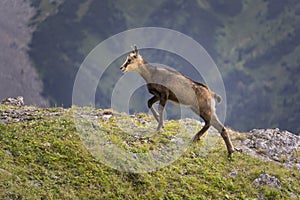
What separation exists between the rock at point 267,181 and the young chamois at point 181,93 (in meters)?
2.04

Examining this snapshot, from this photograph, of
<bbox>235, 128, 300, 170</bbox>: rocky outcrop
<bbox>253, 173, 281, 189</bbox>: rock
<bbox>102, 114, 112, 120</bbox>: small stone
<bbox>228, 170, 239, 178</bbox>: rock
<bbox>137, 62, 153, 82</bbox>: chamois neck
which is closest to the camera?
<bbox>253, 173, 281, 189</bbox>: rock

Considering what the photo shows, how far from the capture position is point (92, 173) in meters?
18.3

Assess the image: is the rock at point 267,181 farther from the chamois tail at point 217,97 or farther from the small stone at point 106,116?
the small stone at point 106,116

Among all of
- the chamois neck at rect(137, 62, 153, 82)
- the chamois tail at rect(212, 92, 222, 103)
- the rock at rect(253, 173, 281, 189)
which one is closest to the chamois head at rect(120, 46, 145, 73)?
the chamois neck at rect(137, 62, 153, 82)

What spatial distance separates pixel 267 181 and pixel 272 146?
3962 millimetres

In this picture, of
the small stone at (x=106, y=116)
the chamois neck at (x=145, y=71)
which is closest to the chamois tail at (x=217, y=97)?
the chamois neck at (x=145, y=71)

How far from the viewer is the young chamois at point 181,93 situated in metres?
22.0

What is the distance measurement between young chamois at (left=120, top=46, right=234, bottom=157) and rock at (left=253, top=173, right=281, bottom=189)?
2.04 metres

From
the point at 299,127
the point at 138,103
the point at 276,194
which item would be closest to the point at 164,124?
the point at 276,194

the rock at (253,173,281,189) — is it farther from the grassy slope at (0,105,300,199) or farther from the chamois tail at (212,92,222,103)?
the chamois tail at (212,92,222,103)

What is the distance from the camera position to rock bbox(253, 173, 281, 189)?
20397 millimetres

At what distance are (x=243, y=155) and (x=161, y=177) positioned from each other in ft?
17.4

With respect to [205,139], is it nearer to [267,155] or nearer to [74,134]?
[267,155]

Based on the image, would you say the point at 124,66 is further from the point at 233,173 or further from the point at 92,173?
the point at 233,173
